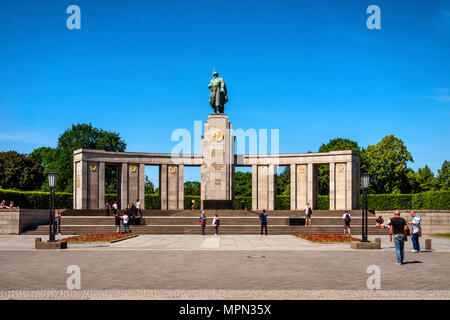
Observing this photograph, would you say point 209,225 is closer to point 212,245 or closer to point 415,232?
point 212,245

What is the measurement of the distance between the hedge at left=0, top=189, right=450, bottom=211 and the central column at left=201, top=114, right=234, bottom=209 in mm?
12073

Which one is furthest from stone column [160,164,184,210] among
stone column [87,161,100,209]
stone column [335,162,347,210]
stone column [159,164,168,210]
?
stone column [335,162,347,210]

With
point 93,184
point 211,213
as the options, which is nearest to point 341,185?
point 211,213

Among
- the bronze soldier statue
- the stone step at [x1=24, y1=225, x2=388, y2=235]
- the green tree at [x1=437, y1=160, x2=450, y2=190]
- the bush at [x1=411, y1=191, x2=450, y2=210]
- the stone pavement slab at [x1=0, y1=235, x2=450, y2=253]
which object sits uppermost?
the bronze soldier statue

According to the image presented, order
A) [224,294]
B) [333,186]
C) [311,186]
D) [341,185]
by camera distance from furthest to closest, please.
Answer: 1. [311,186]
2. [333,186]
3. [341,185]
4. [224,294]

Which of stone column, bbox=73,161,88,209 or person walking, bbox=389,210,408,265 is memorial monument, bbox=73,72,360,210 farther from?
person walking, bbox=389,210,408,265

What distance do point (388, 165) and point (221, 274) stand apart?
62283mm

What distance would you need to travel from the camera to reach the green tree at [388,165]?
7075 centimetres

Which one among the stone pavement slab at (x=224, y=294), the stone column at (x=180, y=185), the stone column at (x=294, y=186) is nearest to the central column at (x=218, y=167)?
the stone column at (x=180, y=185)

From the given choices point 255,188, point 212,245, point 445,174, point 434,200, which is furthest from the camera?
point 445,174

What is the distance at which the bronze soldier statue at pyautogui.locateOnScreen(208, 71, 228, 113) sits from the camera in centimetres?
5025

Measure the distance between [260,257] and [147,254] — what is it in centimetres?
470

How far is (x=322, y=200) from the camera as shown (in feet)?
213

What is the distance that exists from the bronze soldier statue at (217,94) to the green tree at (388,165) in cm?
3096
